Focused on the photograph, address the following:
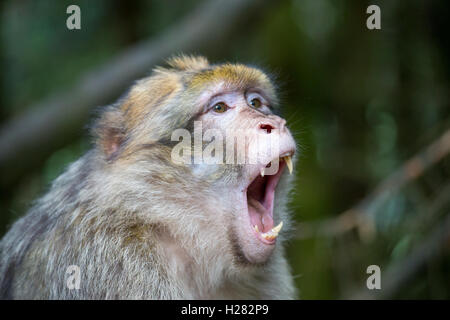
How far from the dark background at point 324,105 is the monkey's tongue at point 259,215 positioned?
206 cm

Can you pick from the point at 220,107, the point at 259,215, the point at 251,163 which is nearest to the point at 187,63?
the point at 220,107

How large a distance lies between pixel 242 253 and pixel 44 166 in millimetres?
5213

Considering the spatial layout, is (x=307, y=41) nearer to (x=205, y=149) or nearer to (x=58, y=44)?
(x=58, y=44)

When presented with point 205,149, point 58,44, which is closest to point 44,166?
point 58,44

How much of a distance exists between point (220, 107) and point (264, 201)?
79cm

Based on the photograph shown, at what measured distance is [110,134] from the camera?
4.63 metres

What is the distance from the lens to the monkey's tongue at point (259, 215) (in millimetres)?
4336

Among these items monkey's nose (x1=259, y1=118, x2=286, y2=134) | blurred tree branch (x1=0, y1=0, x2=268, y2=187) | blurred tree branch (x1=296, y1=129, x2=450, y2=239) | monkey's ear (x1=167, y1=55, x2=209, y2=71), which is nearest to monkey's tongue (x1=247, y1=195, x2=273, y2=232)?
monkey's nose (x1=259, y1=118, x2=286, y2=134)

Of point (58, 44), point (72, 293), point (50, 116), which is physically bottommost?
point (72, 293)

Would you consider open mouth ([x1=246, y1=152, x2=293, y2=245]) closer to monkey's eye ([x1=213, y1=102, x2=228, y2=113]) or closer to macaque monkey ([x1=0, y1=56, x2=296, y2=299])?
macaque monkey ([x1=0, y1=56, x2=296, y2=299])

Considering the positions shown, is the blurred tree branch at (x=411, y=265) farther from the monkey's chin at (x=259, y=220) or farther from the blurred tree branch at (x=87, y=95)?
the blurred tree branch at (x=87, y=95)

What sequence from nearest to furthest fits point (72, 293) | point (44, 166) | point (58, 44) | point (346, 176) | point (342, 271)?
point (72, 293) < point (342, 271) < point (44, 166) < point (346, 176) < point (58, 44)

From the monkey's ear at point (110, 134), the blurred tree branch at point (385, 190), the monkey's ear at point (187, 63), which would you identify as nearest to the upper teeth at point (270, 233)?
the monkey's ear at point (110, 134)

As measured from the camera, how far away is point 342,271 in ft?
25.2
